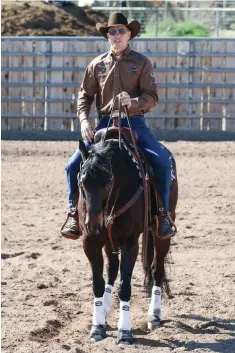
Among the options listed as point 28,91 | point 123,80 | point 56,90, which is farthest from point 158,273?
point 28,91

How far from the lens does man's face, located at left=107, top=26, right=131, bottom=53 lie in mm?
7340

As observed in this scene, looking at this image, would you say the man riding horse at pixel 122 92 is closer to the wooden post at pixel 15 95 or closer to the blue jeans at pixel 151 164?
the blue jeans at pixel 151 164

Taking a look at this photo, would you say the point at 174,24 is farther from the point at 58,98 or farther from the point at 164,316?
the point at 164,316

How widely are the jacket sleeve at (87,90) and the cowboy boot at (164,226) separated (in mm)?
1043

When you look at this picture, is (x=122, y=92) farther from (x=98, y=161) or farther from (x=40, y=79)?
(x=40, y=79)

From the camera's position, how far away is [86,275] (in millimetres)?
9234

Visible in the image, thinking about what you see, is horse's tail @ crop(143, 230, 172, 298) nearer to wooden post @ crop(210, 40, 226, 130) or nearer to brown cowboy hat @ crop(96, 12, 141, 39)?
brown cowboy hat @ crop(96, 12, 141, 39)

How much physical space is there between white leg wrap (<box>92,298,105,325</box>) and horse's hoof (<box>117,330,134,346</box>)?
0.23 metres

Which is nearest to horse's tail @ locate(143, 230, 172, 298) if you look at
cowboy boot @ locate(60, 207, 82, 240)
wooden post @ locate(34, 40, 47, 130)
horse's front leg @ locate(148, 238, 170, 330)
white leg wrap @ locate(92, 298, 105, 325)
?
horse's front leg @ locate(148, 238, 170, 330)

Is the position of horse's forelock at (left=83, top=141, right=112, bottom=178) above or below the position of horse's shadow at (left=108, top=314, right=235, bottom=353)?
above

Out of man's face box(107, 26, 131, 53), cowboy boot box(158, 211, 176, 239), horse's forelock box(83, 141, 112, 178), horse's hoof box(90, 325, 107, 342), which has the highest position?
man's face box(107, 26, 131, 53)

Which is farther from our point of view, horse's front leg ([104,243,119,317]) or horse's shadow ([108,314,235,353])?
horse's front leg ([104,243,119,317])

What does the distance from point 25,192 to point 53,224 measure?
7.52 feet

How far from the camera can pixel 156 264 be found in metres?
7.99
